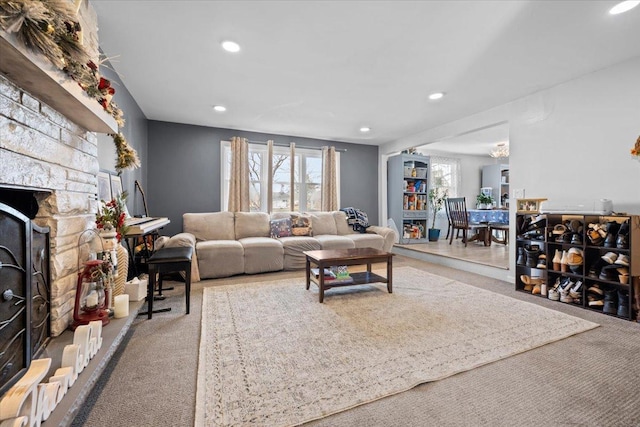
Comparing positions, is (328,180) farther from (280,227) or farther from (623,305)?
(623,305)

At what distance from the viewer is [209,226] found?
4.27 metres

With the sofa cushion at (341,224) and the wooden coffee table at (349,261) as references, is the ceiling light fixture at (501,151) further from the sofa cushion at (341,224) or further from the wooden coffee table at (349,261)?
the wooden coffee table at (349,261)

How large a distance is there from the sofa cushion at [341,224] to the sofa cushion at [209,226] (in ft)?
6.06

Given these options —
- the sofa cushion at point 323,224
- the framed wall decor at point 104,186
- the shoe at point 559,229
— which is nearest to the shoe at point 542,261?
the shoe at point 559,229

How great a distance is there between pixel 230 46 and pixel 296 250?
2704 millimetres

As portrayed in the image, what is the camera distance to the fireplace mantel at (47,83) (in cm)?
101

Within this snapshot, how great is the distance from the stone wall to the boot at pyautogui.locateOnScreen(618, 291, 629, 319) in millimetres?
4125

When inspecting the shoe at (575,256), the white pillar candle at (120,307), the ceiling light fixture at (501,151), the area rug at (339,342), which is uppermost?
the ceiling light fixture at (501,151)

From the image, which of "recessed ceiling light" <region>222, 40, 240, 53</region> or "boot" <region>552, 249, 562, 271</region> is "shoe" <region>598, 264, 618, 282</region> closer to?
"boot" <region>552, 249, 562, 271</region>

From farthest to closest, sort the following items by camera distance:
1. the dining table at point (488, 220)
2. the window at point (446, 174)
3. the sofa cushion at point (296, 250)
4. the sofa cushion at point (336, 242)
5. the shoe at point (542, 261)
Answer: the window at point (446, 174), the dining table at point (488, 220), the sofa cushion at point (336, 242), the sofa cushion at point (296, 250), the shoe at point (542, 261)

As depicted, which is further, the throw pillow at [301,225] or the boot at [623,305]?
the throw pillow at [301,225]

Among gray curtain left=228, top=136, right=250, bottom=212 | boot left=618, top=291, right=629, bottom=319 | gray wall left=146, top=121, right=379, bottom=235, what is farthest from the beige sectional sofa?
boot left=618, top=291, right=629, bottom=319

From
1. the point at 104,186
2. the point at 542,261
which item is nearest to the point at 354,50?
the point at 104,186

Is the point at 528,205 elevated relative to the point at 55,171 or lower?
lower
